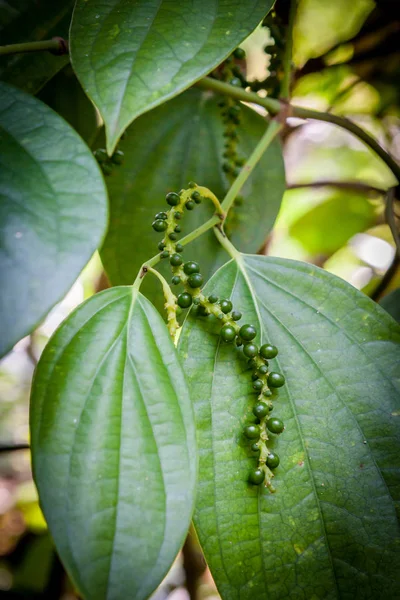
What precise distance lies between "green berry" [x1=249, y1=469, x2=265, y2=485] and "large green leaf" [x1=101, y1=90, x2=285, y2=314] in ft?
0.82

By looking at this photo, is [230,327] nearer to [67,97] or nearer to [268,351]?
[268,351]

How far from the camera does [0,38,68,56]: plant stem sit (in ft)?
1.45

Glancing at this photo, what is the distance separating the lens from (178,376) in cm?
39

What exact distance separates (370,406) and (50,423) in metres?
0.26

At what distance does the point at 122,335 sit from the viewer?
41cm

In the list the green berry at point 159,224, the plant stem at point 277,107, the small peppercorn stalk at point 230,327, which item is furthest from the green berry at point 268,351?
the plant stem at point 277,107

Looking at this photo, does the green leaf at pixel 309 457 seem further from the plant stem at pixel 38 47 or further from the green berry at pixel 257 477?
the plant stem at pixel 38 47

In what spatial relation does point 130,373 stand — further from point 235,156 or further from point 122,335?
point 235,156

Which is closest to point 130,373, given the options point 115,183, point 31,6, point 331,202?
point 115,183

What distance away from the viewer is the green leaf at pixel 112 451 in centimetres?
34

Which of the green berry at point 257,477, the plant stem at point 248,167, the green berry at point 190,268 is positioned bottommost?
the green berry at point 257,477

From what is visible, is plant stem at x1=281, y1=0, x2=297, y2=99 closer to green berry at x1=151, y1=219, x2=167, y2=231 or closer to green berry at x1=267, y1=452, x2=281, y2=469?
green berry at x1=151, y1=219, x2=167, y2=231

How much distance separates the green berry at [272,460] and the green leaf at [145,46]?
253mm

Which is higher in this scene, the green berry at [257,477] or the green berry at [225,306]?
the green berry at [225,306]
